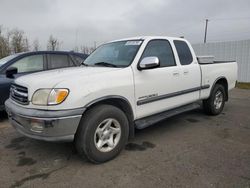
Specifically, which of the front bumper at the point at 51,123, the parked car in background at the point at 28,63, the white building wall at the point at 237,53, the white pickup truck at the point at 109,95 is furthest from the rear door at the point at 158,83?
the white building wall at the point at 237,53

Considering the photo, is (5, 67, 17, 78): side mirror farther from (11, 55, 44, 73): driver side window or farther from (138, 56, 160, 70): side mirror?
(138, 56, 160, 70): side mirror

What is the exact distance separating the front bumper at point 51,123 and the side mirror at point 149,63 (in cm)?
121

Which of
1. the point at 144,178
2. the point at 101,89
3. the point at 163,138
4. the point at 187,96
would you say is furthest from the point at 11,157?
the point at 187,96

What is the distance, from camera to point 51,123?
8.52 ft

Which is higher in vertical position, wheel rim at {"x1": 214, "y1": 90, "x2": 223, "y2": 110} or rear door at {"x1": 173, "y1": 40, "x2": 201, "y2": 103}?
rear door at {"x1": 173, "y1": 40, "x2": 201, "y2": 103}

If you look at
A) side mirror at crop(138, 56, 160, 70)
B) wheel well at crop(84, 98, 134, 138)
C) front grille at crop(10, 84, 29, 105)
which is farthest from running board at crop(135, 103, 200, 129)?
front grille at crop(10, 84, 29, 105)

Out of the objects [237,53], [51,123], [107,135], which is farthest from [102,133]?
[237,53]

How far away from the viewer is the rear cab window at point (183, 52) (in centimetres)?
436

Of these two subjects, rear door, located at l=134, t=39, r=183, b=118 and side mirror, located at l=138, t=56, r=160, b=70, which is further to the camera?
rear door, located at l=134, t=39, r=183, b=118

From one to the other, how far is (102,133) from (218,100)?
3.70 metres

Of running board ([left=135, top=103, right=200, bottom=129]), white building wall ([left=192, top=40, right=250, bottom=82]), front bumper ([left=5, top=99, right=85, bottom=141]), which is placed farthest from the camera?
white building wall ([left=192, top=40, right=250, bottom=82])

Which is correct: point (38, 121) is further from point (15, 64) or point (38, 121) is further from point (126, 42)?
point (15, 64)

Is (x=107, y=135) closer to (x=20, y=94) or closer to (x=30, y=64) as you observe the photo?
(x=20, y=94)

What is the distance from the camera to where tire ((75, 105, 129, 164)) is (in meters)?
2.84
